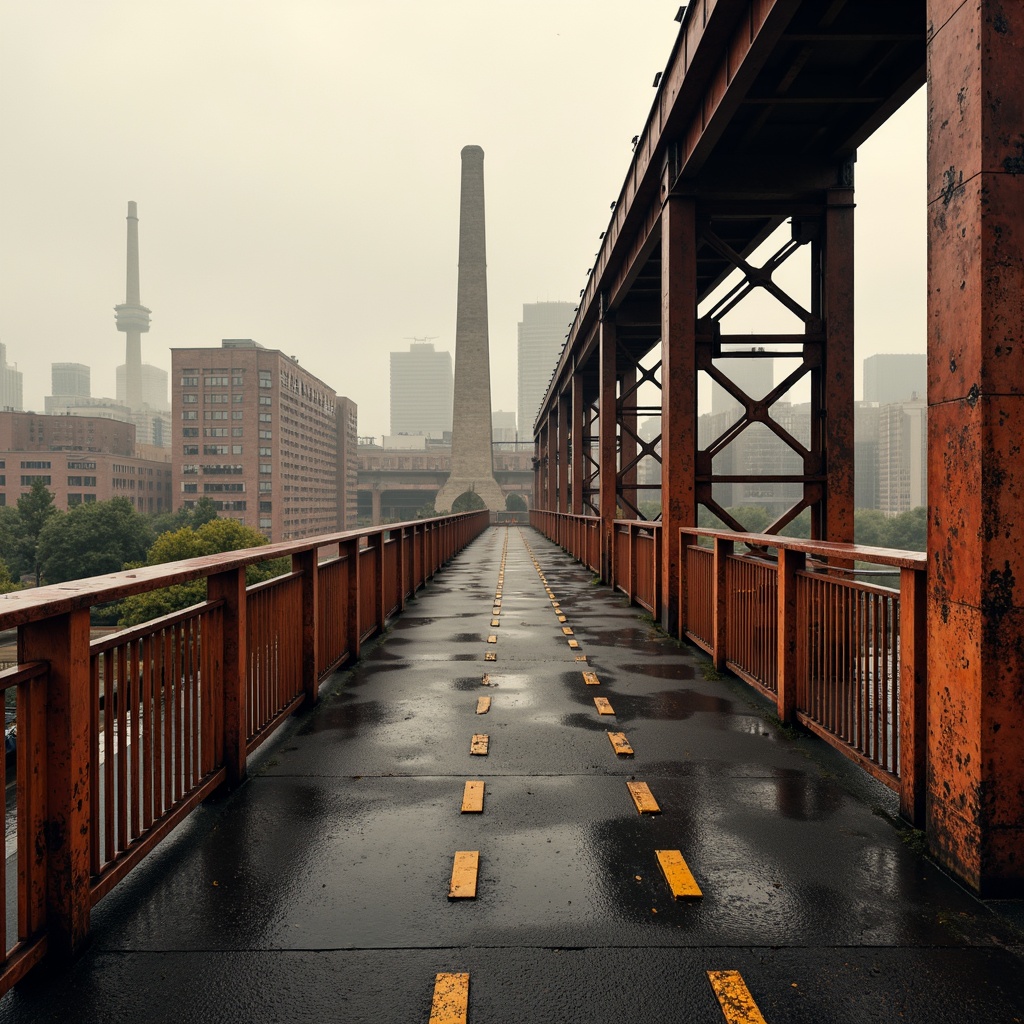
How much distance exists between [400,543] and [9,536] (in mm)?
102248

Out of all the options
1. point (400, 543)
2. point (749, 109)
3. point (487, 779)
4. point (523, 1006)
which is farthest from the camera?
point (400, 543)

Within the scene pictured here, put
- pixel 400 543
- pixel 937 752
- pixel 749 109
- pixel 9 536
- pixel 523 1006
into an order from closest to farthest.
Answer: pixel 523 1006
pixel 937 752
pixel 749 109
pixel 400 543
pixel 9 536

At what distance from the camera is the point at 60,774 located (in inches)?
106

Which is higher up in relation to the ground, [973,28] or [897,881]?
[973,28]

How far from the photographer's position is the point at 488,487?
96812 millimetres

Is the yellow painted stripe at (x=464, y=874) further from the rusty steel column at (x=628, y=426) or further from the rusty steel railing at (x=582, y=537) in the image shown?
the rusty steel column at (x=628, y=426)

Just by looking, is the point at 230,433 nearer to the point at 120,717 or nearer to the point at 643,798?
the point at 643,798

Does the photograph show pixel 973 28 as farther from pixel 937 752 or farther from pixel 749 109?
pixel 749 109

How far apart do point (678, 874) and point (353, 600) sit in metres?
5.13

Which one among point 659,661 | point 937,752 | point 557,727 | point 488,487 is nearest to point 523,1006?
point 937,752

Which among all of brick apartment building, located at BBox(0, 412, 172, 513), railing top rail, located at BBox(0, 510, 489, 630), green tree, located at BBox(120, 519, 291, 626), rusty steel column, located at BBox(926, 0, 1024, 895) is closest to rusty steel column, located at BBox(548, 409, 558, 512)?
green tree, located at BBox(120, 519, 291, 626)

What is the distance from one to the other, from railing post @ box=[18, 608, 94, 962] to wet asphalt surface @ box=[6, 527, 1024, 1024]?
21 cm

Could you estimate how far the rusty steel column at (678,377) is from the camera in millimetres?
9852

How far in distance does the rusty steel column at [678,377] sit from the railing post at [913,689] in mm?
5694
